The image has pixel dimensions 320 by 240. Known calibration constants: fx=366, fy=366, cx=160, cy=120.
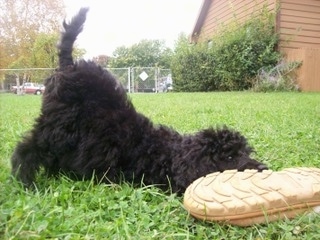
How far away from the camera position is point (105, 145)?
6.98 ft

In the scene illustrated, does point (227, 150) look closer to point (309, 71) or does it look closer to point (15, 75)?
point (15, 75)

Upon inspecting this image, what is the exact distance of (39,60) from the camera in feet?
12.8

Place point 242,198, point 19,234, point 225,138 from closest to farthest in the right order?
1. point 19,234
2. point 242,198
3. point 225,138

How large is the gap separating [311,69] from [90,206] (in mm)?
14274

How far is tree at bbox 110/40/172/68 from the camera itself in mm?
34312

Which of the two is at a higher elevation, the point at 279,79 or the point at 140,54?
the point at 140,54

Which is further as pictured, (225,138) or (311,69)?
(311,69)

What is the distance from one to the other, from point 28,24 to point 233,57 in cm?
1362

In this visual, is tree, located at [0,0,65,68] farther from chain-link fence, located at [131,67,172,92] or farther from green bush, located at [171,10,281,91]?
chain-link fence, located at [131,67,172,92]

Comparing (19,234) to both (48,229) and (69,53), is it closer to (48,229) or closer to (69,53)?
(48,229)

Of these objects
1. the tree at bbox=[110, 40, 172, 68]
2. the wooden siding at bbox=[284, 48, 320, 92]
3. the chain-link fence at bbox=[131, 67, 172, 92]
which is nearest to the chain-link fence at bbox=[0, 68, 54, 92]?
the wooden siding at bbox=[284, 48, 320, 92]

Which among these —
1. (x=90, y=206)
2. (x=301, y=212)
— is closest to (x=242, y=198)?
(x=301, y=212)

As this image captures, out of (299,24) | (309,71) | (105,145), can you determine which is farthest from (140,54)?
(105,145)

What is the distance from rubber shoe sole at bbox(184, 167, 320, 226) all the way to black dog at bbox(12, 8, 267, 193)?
1.03 ft
